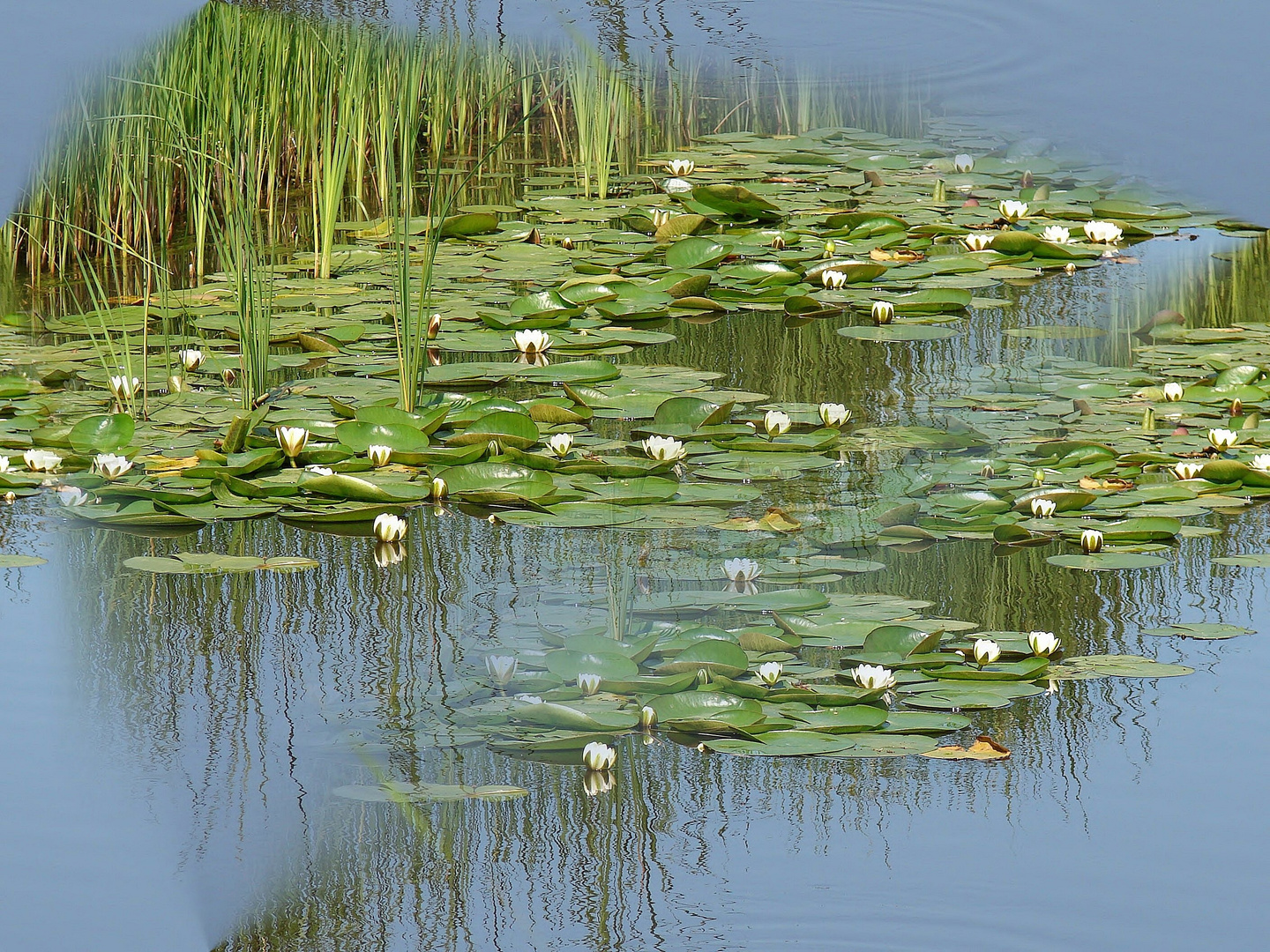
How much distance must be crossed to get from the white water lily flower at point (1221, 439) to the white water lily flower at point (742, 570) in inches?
47.0

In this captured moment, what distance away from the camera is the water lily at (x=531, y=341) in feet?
12.0

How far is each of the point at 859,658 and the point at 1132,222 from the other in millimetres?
3426

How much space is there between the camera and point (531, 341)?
3654 mm

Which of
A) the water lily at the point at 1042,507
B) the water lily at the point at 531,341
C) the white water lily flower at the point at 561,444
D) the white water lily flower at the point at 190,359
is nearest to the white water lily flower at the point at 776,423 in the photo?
the white water lily flower at the point at 561,444

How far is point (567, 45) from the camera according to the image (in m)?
6.96

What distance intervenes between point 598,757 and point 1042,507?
1.21 meters

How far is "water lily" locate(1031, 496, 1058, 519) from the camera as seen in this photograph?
2703 mm

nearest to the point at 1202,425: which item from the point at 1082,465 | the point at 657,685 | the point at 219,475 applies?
the point at 1082,465

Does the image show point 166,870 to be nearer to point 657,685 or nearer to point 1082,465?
point 657,685

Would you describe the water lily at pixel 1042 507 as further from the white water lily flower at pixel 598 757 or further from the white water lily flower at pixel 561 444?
the white water lily flower at pixel 598 757

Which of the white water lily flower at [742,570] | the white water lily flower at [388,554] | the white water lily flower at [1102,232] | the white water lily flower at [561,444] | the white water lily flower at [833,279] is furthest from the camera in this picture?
the white water lily flower at [1102,232]

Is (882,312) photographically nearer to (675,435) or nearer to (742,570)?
(675,435)

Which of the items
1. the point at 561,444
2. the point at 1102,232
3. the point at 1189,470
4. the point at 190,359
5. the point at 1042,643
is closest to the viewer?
the point at 1042,643

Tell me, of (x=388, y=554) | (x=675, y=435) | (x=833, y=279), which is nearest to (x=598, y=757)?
(x=388, y=554)
